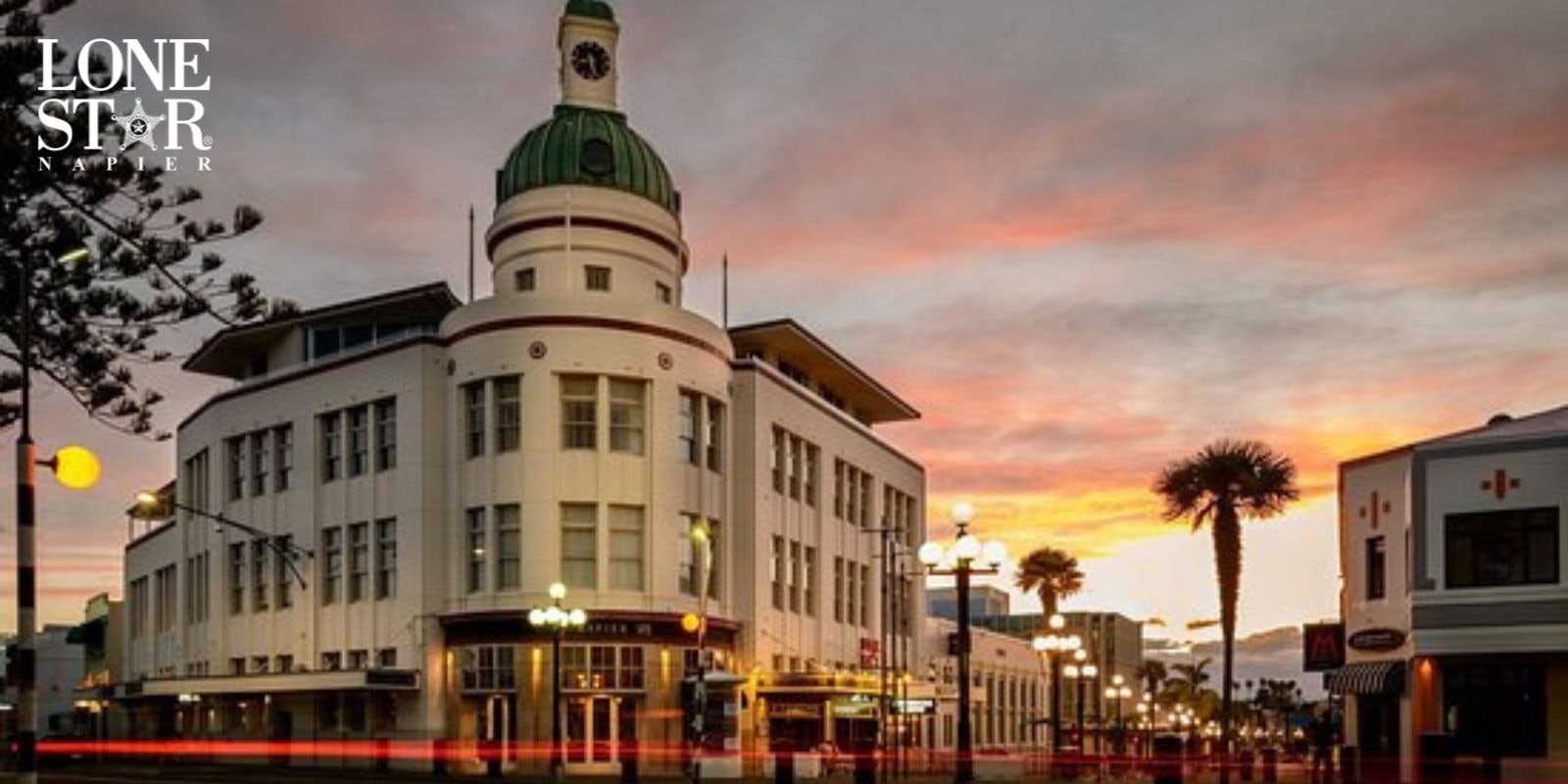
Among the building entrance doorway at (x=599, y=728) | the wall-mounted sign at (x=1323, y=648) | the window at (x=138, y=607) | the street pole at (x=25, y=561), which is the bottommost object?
the building entrance doorway at (x=599, y=728)

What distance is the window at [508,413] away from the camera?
198 ft

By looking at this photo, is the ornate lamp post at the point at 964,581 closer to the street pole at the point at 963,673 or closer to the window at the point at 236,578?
the street pole at the point at 963,673

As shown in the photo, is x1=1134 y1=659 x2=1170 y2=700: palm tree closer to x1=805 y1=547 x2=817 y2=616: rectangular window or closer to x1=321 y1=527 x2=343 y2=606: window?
x1=805 y1=547 x2=817 y2=616: rectangular window

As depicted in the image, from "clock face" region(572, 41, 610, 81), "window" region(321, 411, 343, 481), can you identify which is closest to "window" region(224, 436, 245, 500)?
"window" region(321, 411, 343, 481)

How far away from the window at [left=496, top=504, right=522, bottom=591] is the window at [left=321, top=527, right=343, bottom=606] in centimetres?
753

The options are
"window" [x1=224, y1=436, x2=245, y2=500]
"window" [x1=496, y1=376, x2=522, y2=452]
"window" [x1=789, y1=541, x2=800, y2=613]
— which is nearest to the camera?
"window" [x1=496, y1=376, x2=522, y2=452]

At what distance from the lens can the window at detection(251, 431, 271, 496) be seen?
2731 inches

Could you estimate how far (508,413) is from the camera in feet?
199

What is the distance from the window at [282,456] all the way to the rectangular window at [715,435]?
15226 millimetres

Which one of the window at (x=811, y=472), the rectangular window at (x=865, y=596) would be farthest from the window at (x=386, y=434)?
the rectangular window at (x=865, y=596)

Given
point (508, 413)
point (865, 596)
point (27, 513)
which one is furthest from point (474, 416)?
point (27, 513)

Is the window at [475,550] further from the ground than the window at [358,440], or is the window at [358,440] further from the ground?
the window at [358,440]

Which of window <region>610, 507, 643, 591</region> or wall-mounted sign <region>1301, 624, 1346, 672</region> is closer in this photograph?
wall-mounted sign <region>1301, 624, 1346, 672</region>

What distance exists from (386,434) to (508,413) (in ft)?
18.0
